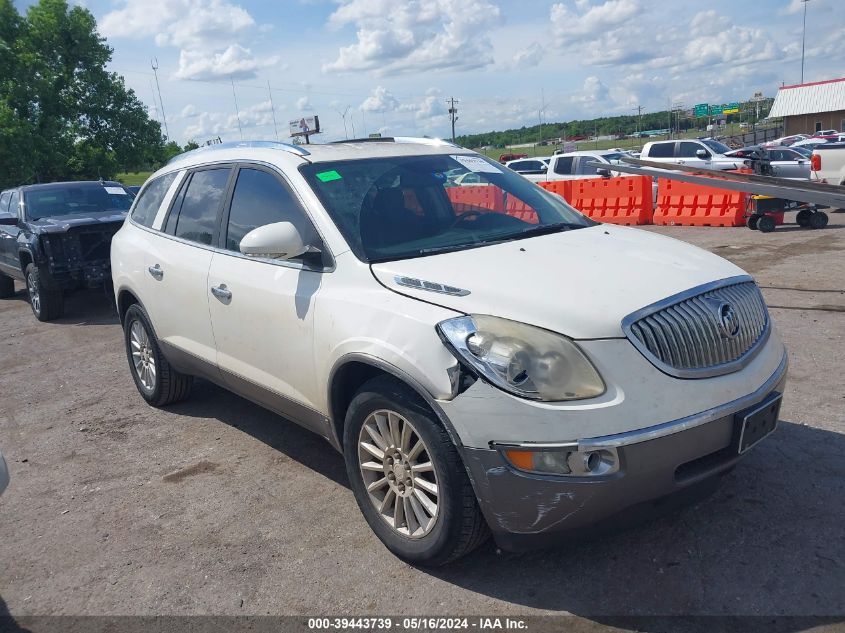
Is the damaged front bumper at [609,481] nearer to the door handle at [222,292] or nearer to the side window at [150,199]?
the door handle at [222,292]

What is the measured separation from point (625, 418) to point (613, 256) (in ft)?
3.40

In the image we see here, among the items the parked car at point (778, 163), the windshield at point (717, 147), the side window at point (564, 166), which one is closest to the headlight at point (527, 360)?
the parked car at point (778, 163)

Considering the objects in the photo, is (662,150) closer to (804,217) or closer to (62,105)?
(804,217)

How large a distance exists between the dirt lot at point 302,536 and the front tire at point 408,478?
0.60ft

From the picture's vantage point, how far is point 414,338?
3057 millimetres


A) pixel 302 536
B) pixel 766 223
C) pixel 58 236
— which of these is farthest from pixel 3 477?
pixel 766 223

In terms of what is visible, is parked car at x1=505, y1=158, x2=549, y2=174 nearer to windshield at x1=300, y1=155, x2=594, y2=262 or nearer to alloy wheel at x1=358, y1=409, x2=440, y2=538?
windshield at x1=300, y1=155, x2=594, y2=262

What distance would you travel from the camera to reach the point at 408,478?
327 centimetres

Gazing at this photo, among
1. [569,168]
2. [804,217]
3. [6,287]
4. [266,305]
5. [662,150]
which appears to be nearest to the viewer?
[266,305]

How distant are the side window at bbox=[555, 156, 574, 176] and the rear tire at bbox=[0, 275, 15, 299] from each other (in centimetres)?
1281

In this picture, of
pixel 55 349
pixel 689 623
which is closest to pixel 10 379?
pixel 55 349

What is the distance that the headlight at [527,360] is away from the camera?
279 centimetres

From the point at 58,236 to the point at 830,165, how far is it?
1592 centimetres

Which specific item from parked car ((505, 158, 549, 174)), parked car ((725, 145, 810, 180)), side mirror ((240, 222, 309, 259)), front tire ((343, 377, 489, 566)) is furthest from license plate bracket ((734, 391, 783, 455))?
parked car ((505, 158, 549, 174))
